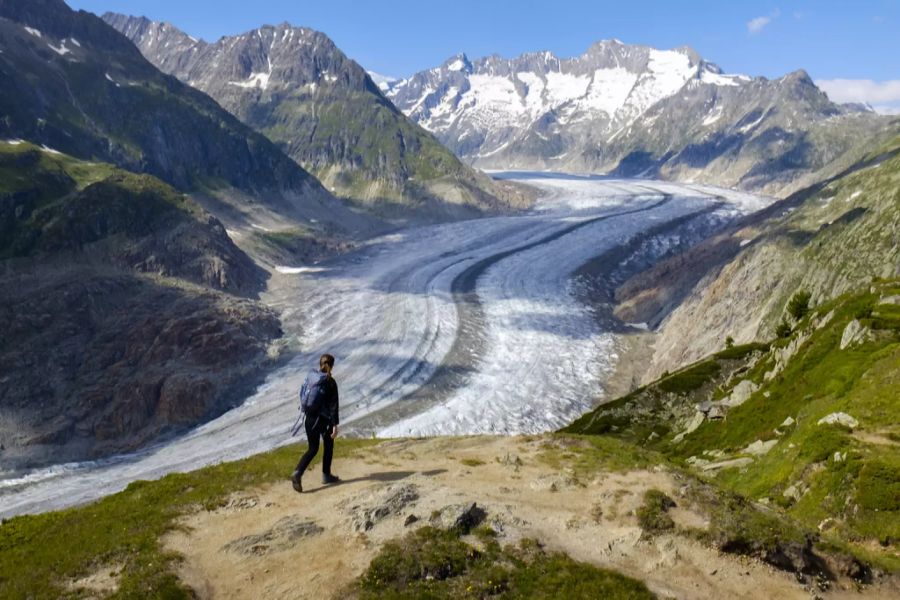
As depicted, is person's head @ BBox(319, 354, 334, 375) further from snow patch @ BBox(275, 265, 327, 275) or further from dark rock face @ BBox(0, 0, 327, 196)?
dark rock face @ BBox(0, 0, 327, 196)

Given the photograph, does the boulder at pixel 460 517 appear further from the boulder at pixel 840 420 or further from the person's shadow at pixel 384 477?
the boulder at pixel 840 420

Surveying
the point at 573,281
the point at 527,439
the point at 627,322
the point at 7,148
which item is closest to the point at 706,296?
the point at 627,322

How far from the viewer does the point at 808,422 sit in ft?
77.3

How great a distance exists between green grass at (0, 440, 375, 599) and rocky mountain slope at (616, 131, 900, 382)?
5378 centimetres

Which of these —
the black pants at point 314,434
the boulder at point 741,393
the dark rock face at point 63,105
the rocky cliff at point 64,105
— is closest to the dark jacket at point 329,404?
the black pants at point 314,434

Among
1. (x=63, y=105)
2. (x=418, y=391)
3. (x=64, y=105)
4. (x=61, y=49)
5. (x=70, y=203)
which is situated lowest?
(x=418, y=391)

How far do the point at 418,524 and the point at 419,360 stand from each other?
6569 cm

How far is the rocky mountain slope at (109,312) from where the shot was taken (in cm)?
7119

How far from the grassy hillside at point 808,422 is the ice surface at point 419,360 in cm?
2584

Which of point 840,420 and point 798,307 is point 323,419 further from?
point 798,307

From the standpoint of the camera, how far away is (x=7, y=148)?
127500 millimetres

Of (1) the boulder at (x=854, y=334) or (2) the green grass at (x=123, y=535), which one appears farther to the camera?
(1) the boulder at (x=854, y=334)

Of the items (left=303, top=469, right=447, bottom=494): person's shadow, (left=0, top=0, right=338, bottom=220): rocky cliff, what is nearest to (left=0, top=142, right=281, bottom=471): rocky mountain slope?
(left=0, top=0, right=338, bottom=220): rocky cliff

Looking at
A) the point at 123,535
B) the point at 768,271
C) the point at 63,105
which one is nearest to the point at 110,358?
the point at 123,535
